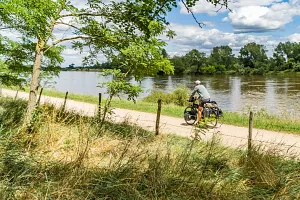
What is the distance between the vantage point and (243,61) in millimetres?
121938

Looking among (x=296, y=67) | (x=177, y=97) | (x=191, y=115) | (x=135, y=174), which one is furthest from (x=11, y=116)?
(x=296, y=67)

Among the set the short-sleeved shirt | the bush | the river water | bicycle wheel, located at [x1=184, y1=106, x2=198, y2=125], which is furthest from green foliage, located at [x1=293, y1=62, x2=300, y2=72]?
the short-sleeved shirt

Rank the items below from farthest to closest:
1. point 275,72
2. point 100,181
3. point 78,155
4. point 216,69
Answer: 1. point 216,69
2. point 275,72
3. point 78,155
4. point 100,181

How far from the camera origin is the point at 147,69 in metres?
8.81

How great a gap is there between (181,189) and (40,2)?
4.82m

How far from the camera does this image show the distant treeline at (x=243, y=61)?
107m

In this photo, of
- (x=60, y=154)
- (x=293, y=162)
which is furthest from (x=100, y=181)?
(x=293, y=162)

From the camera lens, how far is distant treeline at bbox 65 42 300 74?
107000mm

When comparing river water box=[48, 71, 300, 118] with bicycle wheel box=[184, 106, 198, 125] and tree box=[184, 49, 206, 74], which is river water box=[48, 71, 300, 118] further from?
tree box=[184, 49, 206, 74]

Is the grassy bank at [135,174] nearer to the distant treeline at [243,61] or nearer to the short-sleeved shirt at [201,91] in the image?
Result: the short-sleeved shirt at [201,91]

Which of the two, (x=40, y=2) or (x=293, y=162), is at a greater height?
(x=40, y=2)

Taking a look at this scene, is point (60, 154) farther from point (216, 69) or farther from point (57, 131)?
point (216, 69)

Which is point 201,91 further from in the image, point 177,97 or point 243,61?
point 243,61

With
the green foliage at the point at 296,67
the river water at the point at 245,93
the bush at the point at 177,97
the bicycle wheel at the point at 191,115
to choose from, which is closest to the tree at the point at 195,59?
the green foliage at the point at 296,67
